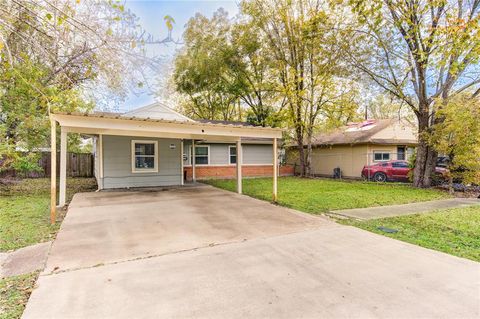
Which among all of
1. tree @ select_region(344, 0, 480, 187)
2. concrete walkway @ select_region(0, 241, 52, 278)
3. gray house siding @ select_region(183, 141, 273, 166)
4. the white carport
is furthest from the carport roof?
gray house siding @ select_region(183, 141, 273, 166)

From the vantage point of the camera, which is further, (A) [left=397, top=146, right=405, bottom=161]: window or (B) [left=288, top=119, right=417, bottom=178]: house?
(A) [left=397, top=146, right=405, bottom=161]: window

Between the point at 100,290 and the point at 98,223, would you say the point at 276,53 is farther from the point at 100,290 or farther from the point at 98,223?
the point at 100,290

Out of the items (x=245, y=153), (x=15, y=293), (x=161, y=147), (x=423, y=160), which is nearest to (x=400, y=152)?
(x=423, y=160)

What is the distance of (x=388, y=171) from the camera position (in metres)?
16.0

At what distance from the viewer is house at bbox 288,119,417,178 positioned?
17719 millimetres

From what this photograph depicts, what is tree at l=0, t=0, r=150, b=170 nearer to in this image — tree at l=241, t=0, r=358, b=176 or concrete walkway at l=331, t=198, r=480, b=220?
concrete walkway at l=331, t=198, r=480, b=220

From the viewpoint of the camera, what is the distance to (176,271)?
3680 millimetres

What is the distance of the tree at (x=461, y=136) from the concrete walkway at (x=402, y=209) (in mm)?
1629

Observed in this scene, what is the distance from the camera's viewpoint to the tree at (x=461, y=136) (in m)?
10.00

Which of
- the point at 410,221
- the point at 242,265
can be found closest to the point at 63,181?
the point at 242,265

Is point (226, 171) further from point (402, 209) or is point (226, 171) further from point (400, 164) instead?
point (402, 209)

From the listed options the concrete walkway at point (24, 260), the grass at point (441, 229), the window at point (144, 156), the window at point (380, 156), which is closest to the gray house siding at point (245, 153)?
the window at point (144, 156)

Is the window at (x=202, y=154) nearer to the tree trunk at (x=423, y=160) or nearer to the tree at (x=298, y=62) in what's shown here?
the tree at (x=298, y=62)

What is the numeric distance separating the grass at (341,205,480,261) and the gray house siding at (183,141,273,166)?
439 inches
